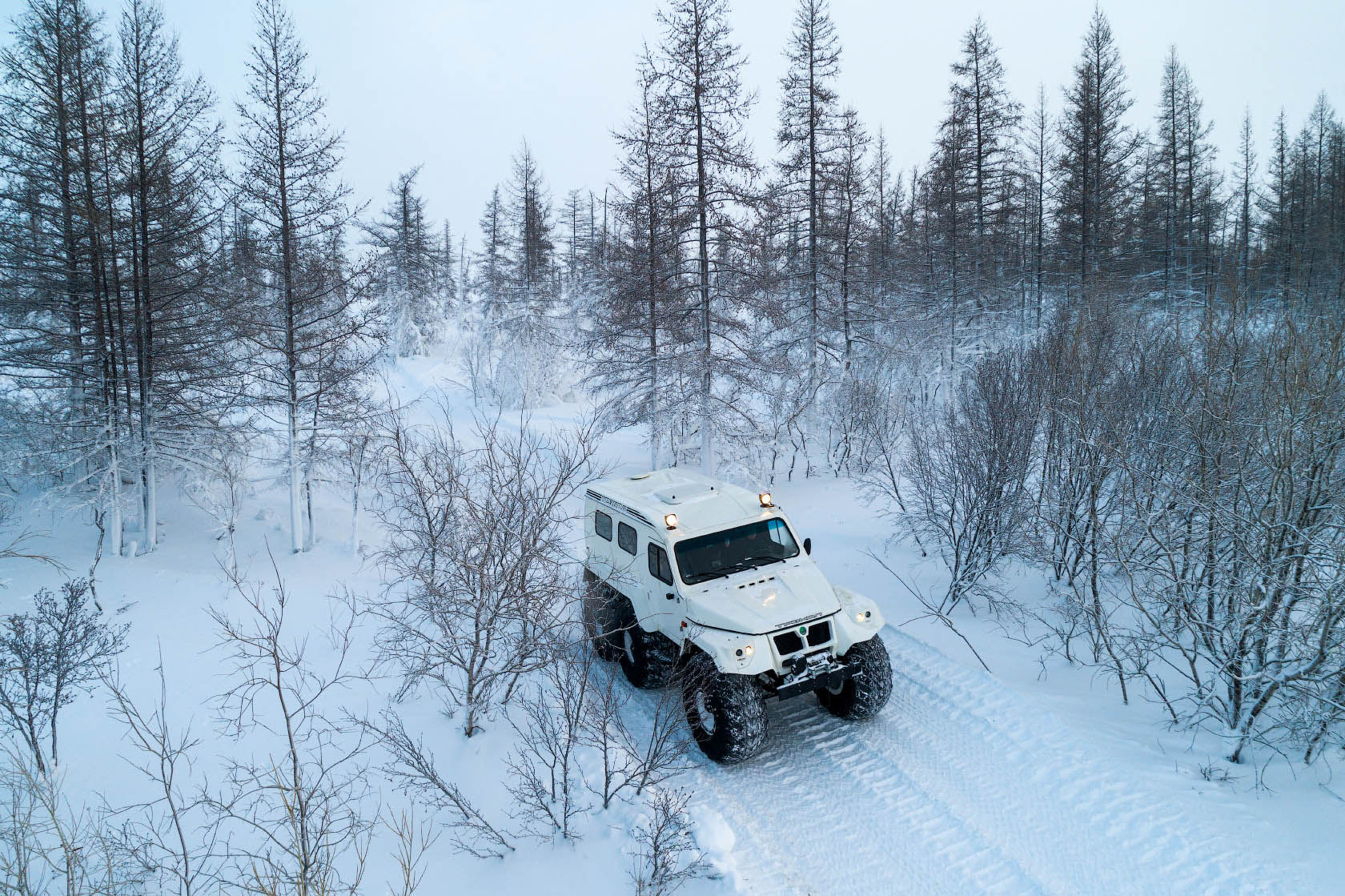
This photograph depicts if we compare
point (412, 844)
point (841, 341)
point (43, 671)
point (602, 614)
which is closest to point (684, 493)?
point (602, 614)

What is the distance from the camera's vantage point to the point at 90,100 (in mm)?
15578

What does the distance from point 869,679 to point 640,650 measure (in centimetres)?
273

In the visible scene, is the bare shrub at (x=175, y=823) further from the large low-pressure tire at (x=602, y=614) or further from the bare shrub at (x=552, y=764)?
the large low-pressure tire at (x=602, y=614)

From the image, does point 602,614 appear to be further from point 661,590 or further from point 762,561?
point 762,561

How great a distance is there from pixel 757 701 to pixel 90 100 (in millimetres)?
18974

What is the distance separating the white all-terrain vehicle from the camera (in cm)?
701

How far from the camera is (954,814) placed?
20.5 feet

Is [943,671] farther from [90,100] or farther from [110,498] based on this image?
[90,100]

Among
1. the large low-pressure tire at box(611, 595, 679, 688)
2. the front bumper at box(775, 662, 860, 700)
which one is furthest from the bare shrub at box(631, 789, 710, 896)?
the large low-pressure tire at box(611, 595, 679, 688)

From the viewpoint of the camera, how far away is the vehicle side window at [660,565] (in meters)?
8.12

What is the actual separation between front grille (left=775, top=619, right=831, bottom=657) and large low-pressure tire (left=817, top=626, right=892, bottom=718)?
0.44 metres

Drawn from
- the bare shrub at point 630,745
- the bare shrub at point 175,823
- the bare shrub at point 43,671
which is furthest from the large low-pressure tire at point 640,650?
the bare shrub at point 43,671

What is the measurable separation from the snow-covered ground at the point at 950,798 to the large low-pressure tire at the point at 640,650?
363mm

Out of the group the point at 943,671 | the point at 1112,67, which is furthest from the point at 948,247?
the point at 943,671
